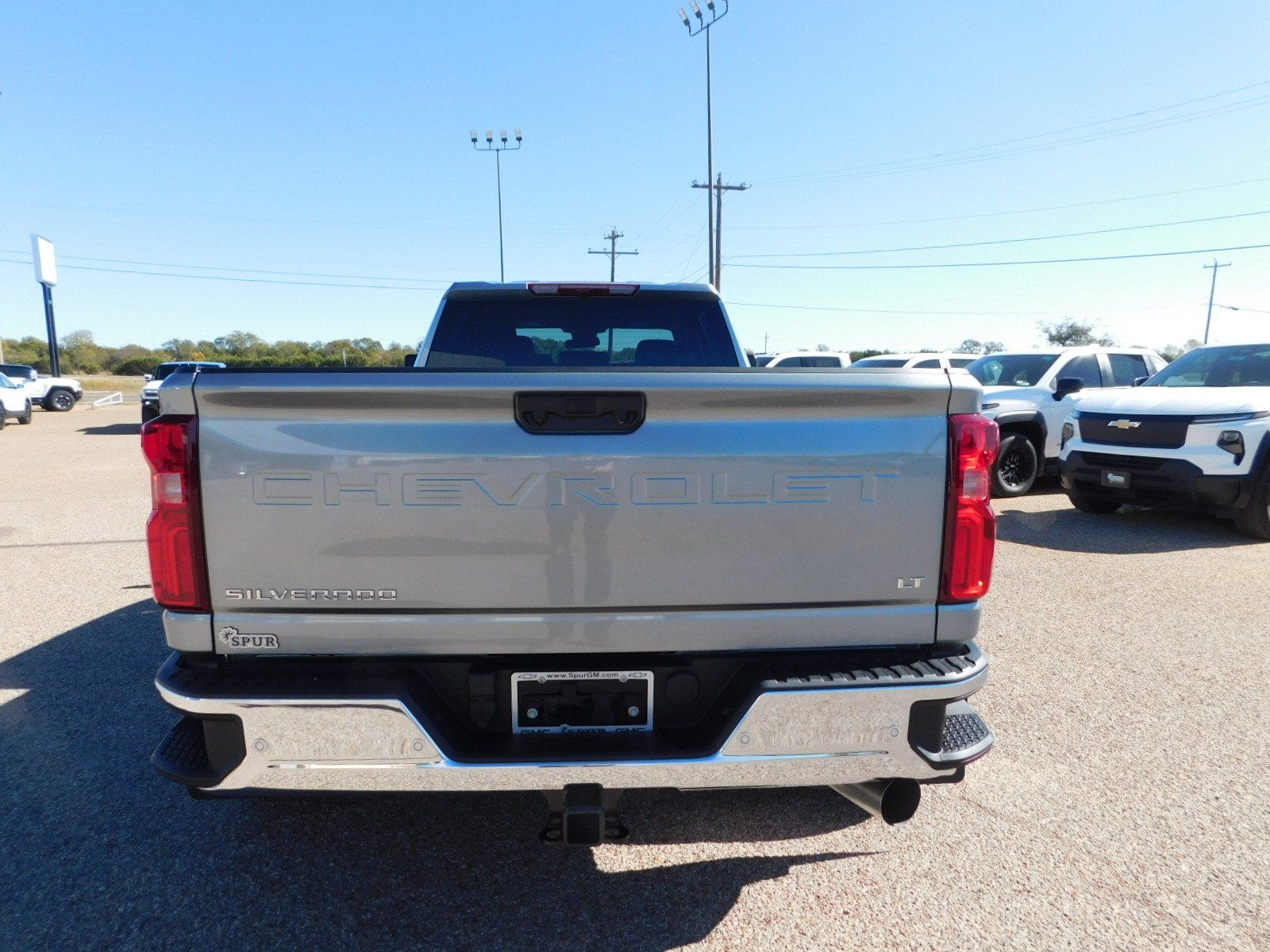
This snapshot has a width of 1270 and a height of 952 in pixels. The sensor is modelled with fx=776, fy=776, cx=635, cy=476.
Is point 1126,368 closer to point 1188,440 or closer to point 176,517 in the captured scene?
point 1188,440

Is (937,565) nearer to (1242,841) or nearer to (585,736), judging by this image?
(585,736)

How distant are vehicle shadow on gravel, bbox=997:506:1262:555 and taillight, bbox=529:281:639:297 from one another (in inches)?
217

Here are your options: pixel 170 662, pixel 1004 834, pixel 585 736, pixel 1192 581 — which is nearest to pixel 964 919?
pixel 1004 834

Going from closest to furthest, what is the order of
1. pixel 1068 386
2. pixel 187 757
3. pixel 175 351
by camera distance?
pixel 187 757
pixel 1068 386
pixel 175 351

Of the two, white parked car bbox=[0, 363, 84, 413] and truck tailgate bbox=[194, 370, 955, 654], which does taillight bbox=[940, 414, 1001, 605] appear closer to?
truck tailgate bbox=[194, 370, 955, 654]

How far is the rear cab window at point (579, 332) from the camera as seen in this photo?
3.53 m

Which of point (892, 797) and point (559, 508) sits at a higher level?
point (559, 508)

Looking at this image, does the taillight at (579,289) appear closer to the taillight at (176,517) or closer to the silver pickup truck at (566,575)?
the silver pickup truck at (566,575)

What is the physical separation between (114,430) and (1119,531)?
24606mm

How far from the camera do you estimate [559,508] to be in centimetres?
194

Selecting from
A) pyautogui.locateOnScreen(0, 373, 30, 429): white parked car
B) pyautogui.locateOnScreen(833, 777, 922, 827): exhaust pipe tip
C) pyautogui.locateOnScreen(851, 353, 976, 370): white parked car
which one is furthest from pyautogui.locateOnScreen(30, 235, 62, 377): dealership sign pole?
pyautogui.locateOnScreen(833, 777, 922, 827): exhaust pipe tip

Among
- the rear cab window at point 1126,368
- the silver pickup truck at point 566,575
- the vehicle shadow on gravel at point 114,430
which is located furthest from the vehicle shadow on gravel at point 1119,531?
the vehicle shadow on gravel at point 114,430

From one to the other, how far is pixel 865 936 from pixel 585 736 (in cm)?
101

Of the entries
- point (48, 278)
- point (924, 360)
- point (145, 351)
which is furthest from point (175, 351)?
point (924, 360)
